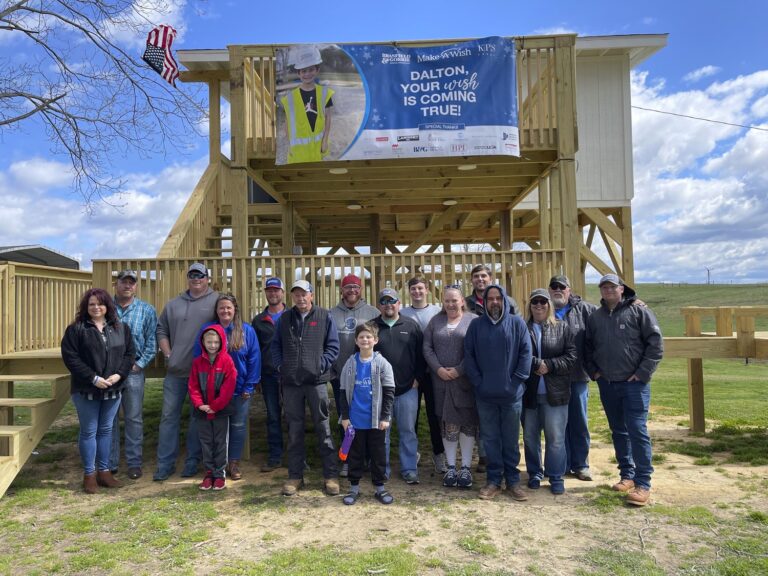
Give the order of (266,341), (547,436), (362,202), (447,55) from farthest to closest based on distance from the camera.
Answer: (362,202), (447,55), (266,341), (547,436)

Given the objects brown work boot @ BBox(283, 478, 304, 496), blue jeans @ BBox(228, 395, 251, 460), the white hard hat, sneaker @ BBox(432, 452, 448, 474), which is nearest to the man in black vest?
brown work boot @ BBox(283, 478, 304, 496)

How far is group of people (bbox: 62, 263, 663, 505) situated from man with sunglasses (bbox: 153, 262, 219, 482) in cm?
1

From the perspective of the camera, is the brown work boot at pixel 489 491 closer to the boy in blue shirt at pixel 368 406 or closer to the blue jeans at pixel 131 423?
the boy in blue shirt at pixel 368 406

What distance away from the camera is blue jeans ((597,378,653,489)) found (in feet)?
15.4

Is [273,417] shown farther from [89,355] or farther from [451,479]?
[451,479]

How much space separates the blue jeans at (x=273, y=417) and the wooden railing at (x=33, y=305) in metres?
3.16

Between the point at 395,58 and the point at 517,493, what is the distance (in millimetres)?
5244

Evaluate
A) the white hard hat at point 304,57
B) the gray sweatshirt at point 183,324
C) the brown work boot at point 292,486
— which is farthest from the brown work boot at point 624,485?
the white hard hat at point 304,57

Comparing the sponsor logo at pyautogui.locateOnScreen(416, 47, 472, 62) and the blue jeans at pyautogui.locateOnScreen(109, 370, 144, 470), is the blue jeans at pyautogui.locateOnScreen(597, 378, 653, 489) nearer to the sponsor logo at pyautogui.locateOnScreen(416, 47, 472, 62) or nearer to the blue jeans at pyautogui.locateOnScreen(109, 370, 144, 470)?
the sponsor logo at pyautogui.locateOnScreen(416, 47, 472, 62)

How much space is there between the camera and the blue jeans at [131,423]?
17.9 ft

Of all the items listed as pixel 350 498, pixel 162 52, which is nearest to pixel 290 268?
pixel 350 498

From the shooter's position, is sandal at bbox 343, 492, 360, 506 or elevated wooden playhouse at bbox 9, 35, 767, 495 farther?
elevated wooden playhouse at bbox 9, 35, 767, 495

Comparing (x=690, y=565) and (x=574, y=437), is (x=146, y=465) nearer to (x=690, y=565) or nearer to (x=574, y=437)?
(x=574, y=437)

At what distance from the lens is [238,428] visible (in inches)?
214
